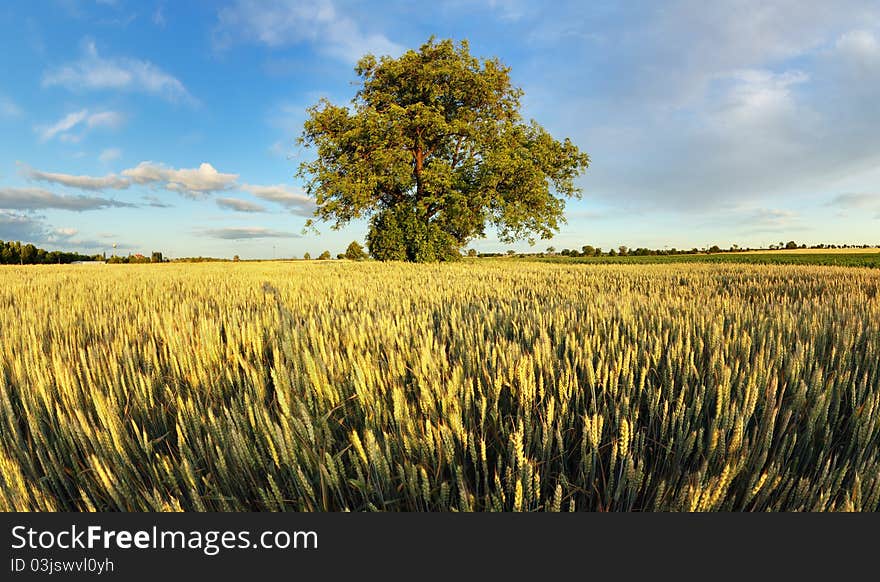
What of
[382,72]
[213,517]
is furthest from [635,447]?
[382,72]

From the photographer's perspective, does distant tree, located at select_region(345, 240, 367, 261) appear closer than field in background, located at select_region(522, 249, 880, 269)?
No

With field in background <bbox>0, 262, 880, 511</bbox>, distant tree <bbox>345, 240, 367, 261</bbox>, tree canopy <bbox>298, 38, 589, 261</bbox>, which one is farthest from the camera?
distant tree <bbox>345, 240, 367, 261</bbox>

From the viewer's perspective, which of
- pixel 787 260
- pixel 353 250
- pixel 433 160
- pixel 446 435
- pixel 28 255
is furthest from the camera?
pixel 353 250

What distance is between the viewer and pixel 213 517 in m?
0.96

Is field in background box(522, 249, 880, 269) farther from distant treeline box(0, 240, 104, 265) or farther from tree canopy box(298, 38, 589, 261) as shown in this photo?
distant treeline box(0, 240, 104, 265)

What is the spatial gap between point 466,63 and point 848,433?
82.7 ft

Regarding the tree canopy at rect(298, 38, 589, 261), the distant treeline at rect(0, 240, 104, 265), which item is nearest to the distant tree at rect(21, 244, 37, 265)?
the distant treeline at rect(0, 240, 104, 265)

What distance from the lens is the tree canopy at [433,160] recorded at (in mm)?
19641

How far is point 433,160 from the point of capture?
2111 cm

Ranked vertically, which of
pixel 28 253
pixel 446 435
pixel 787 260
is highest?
pixel 28 253

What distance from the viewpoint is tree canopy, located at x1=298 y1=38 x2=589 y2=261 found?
64.4ft

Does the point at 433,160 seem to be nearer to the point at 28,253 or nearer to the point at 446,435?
the point at 446,435

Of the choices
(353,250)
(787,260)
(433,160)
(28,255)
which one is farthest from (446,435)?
(28,255)

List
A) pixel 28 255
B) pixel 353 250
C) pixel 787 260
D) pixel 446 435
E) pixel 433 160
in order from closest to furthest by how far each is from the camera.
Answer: pixel 446 435 → pixel 433 160 → pixel 787 260 → pixel 28 255 → pixel 353 250
